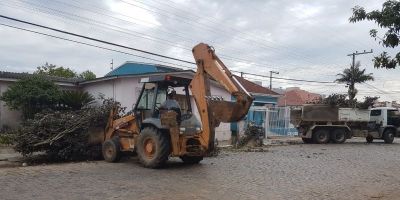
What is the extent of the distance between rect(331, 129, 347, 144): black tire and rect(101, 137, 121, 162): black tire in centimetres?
1786

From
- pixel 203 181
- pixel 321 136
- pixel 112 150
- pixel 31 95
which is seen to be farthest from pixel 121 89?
pixel 203 181

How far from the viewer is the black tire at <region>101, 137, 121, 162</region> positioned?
1420 cm

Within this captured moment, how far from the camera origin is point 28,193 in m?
9.04

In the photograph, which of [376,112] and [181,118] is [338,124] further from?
[181,118]

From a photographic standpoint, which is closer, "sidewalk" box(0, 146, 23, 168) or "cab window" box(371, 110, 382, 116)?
"sidewalk" box(0, 146, 23, 168)

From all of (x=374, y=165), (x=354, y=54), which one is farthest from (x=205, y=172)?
(x=354, y=54)

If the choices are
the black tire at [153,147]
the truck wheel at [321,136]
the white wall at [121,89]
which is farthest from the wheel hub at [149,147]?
the truck wheel at [321,136]

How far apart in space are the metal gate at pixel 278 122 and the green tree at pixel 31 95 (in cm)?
1319

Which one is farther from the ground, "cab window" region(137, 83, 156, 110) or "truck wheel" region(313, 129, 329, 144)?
"cab window" region(137, 83, 156, 110)

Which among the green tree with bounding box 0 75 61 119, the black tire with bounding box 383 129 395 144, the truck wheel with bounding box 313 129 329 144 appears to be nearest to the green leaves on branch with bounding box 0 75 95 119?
the green tree with bounding box 0 75 61 119

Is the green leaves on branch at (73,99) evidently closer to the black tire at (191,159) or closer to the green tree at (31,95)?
the green tree at (31,95)


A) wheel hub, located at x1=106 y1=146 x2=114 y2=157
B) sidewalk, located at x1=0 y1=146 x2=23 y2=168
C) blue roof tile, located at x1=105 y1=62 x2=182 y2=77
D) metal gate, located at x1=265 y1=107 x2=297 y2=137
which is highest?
blue roof tile, located at x1=105 y1=62 x2=182 y2=77

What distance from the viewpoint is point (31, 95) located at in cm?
2231

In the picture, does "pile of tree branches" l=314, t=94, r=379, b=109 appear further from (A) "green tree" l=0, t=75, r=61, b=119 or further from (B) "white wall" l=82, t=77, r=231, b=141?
(A) "green tree" l=0, t=75, r=61, b=119
